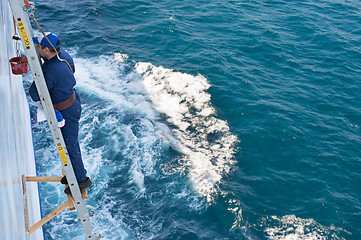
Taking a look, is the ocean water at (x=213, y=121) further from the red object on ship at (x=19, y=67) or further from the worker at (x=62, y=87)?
the red object on ship at (x=19, y=67)

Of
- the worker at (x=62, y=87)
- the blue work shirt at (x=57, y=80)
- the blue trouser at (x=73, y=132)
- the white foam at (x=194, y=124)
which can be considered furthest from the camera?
the white foam at (x=194, y=124)

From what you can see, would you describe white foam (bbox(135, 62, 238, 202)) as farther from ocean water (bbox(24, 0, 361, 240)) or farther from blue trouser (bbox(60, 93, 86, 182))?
blue trouser (bbox(60, 93, 86, 182))

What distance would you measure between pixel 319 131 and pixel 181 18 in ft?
40.8

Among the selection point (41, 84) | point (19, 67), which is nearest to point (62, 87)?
point (41, 84)

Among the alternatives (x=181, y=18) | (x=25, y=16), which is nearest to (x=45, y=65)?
(x=25, y=16)

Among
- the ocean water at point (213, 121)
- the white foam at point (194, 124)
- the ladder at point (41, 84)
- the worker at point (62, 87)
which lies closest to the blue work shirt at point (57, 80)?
the worker at point (62, 87)

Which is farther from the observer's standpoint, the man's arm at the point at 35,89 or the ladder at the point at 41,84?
the man's arm at the point at 35,89

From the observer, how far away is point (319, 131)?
1493cm

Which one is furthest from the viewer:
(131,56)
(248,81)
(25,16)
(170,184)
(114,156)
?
(131,56)

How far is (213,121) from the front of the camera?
15.5 metres

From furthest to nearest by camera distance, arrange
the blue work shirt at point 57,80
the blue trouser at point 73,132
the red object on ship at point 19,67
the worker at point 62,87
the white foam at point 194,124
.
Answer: the white foam at point 194,124 → the blue trouser at point 73,132 → the blue work shirt at point 57,80 → the worker at point 62,87 → the red object on ship at point 19,67

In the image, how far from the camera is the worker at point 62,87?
16.3 ft

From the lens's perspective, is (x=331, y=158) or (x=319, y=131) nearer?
(x=331, y=158)

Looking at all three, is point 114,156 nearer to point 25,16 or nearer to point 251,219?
point 251,219
